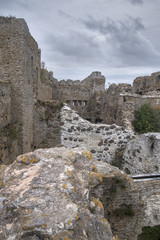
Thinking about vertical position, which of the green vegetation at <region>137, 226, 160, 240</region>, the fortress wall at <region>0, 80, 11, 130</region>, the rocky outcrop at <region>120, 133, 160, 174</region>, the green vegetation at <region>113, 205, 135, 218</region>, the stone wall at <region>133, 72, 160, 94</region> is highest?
the stone wall at <region>133, 72, 160, 94</region>

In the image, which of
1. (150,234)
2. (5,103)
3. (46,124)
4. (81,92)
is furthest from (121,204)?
(81,92)

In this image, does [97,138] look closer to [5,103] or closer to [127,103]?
[5,103]

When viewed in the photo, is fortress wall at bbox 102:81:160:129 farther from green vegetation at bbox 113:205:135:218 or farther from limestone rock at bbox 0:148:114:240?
limestone rock at bbox 0:148:114:240

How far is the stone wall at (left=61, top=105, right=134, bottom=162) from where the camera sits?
6.15 meters

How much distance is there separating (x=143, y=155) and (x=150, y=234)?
80.5 inches

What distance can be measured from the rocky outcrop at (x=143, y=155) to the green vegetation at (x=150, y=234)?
4.70 ft

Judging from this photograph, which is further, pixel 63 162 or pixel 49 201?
pixel 63 162

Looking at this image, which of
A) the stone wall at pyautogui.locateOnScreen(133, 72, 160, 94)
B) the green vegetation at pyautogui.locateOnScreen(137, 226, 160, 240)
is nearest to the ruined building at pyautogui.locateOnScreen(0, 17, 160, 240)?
the green vegetation at pyautogui.locateOnScreen(137, 226, 160, 240)

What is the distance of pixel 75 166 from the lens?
2545 mm

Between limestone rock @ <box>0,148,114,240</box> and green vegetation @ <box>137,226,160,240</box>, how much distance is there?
302cm

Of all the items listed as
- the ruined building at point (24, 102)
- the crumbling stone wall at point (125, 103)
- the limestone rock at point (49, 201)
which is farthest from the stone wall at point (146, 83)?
the limestone rock at point (49, 201)

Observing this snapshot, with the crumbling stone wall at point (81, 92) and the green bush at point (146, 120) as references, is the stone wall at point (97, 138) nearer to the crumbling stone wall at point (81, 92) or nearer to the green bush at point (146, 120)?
the green bush at point (146, 120)

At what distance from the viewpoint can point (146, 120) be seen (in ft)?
29.6

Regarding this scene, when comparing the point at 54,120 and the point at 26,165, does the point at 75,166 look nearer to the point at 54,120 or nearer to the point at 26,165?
the point at 26,165
